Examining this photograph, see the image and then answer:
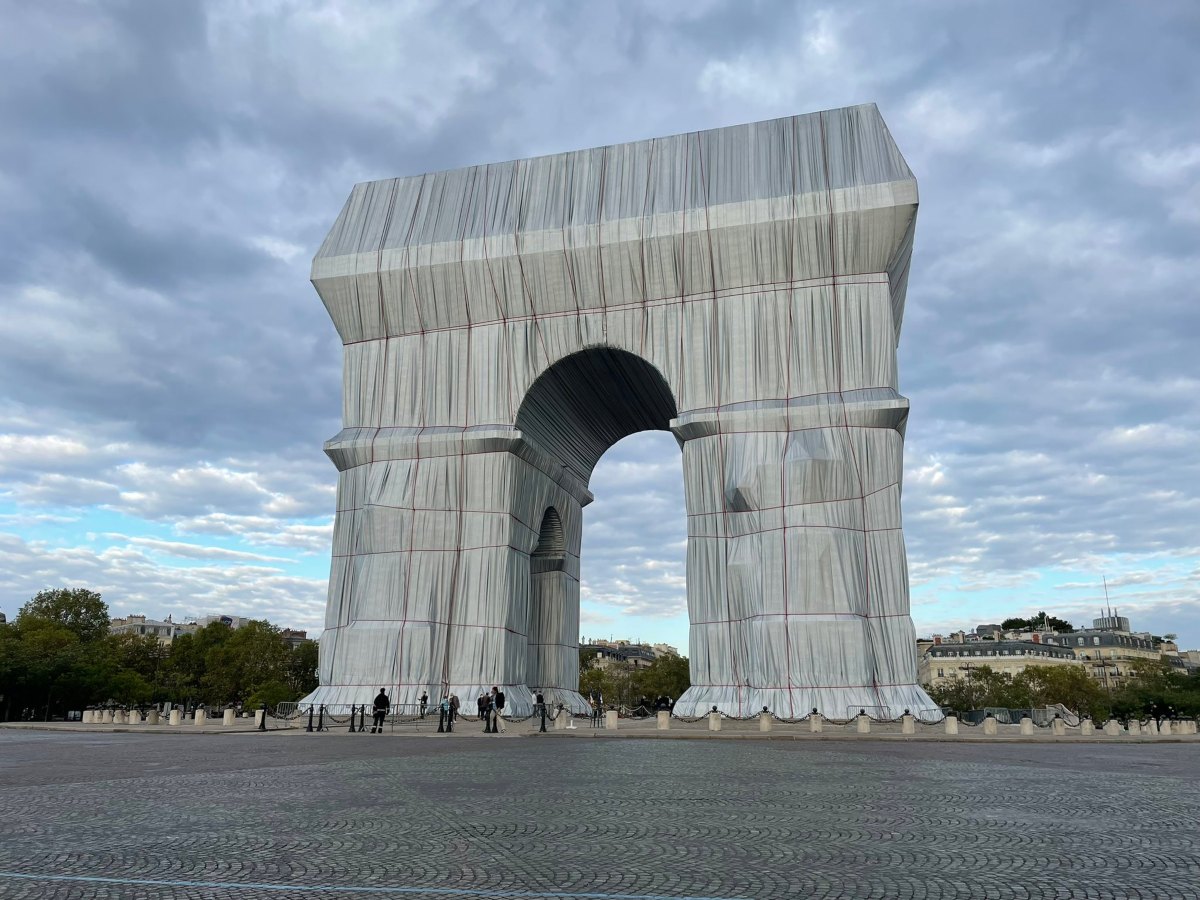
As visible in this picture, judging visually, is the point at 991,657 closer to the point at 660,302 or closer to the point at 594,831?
the point at 660,302

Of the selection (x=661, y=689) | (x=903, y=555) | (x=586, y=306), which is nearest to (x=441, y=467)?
(x=586, y=306)

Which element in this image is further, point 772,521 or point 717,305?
point 717,305

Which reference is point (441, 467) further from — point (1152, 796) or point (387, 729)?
point (1152, 796)

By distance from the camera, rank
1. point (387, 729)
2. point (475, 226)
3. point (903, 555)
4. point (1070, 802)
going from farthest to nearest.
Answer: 1. point (475, 226)
2. point (903, 555)
3. point (387, 729)
4. point (1070, 802)

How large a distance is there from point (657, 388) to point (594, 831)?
27.2m

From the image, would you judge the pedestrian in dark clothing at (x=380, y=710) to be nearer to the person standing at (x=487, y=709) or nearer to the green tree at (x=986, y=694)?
the person standing at (x=487, y=709)

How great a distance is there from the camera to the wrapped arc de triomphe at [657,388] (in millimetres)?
25906

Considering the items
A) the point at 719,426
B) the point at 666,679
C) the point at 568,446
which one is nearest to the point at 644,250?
the point at 719,426

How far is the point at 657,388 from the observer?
32594mm

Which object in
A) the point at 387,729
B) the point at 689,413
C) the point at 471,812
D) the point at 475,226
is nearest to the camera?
the point at 471,812

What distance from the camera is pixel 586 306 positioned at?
30.3 meters

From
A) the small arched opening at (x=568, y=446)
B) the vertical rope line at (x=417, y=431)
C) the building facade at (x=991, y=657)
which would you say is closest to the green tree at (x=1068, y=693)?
the building facade at (x=991, y=657)

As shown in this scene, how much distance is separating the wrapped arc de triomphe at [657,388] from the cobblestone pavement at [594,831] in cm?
1467

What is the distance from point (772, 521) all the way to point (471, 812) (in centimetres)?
2029
